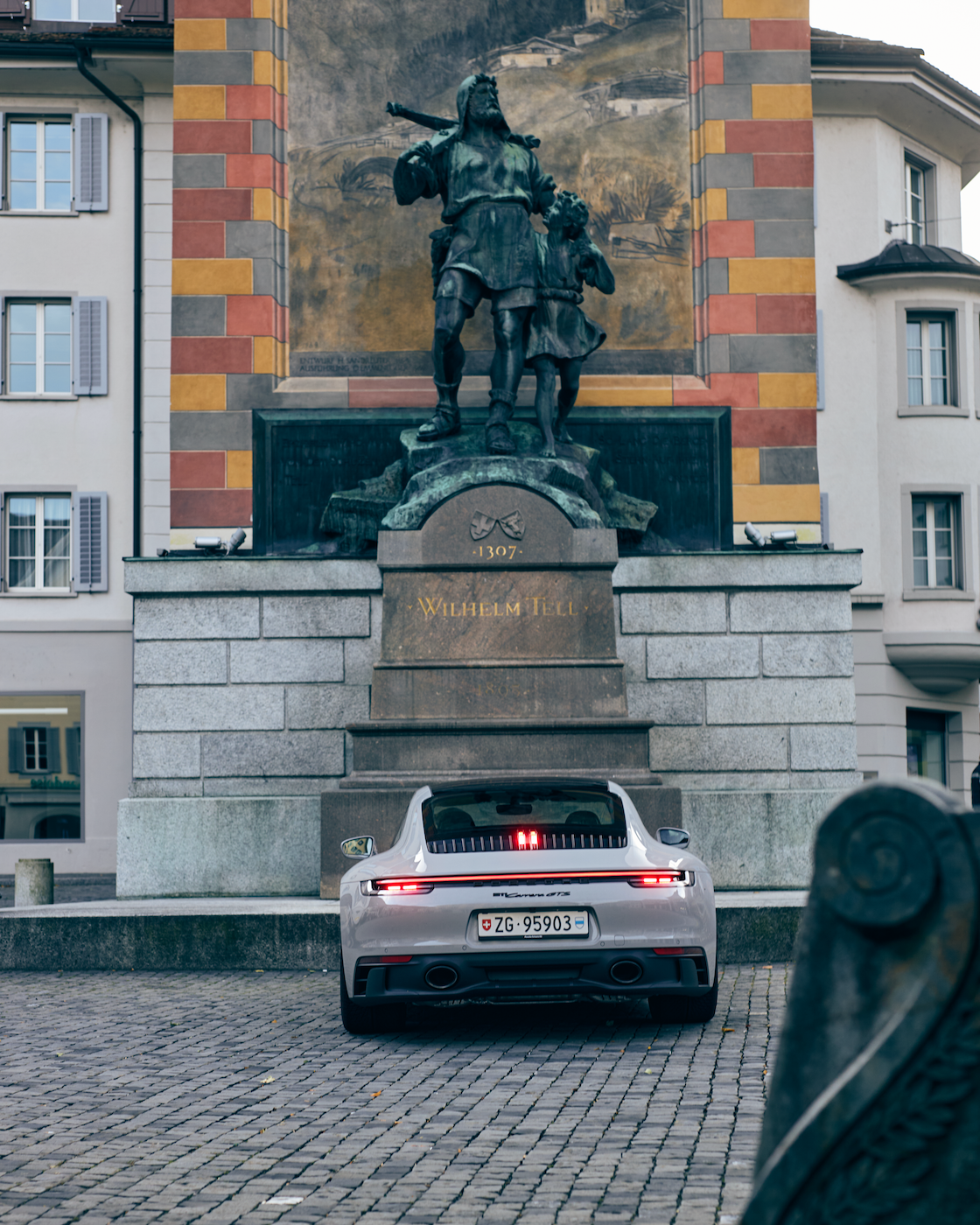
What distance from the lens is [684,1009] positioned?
870cm

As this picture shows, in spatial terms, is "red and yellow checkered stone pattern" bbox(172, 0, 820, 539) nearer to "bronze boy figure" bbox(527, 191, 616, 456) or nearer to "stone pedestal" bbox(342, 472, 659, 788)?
"bronze boy figure" bbox(527, 191, 616, 456)

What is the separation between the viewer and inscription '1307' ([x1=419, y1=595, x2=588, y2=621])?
47.9ft

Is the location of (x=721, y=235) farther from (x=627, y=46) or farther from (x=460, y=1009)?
(x=460, y=1009)

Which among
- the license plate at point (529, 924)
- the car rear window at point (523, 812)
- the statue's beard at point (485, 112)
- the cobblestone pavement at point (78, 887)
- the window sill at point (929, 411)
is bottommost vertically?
the cobblestone pavement at point (78, 887)

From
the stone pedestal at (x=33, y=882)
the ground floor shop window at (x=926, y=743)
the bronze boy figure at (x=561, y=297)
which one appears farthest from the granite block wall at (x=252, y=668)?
the ground floor shop window at (x=926, y=743)

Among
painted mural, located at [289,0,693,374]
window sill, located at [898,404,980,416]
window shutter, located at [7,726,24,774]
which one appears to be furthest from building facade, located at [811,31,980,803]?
window shutter, located at [7,726,24,774]

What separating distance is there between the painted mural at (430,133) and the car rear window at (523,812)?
10.0 meters

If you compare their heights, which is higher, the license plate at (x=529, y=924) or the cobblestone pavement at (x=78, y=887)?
the license plate at (x=529, y=924)

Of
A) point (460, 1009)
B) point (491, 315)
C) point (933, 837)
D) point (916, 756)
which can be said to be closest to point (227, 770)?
point (491, 315)

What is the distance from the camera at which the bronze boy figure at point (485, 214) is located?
16141 millimetres

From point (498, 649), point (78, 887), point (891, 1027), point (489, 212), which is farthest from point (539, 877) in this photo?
point (78, 887)

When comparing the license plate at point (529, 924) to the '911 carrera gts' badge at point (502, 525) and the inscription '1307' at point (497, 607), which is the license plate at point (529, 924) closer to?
the inscription '1307' at point (497, 607)

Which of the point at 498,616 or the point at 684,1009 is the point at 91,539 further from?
the point at 684,1009

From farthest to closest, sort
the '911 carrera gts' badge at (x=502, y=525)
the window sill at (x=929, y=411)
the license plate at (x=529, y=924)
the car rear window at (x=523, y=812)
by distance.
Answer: the window sill at (x=929, y=411), the '911 carrera gts' badge at (x=502, y=525), the car rear window at (x=523, y=812), the license plate at (x=529, y=924)
